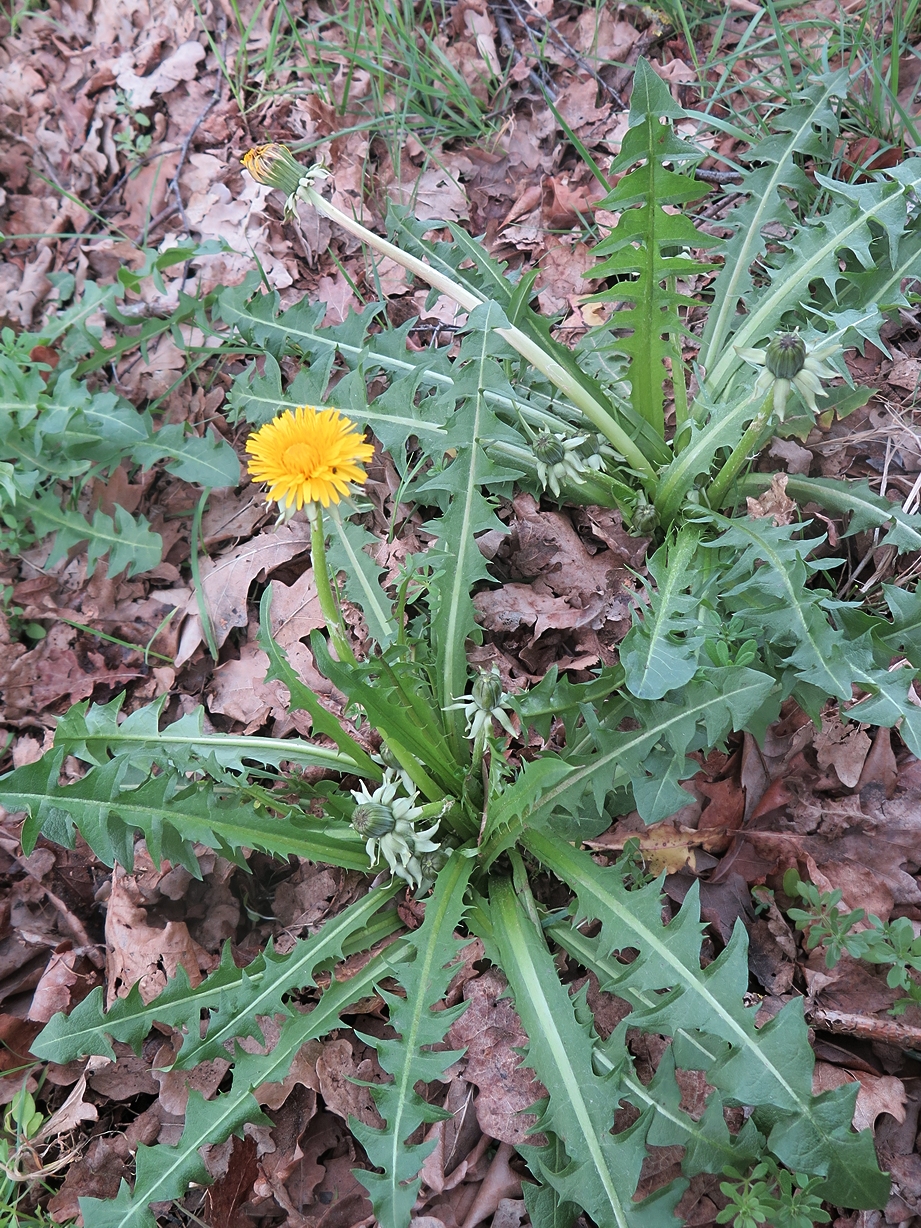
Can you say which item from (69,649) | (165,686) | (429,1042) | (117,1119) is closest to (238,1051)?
(429,1042)

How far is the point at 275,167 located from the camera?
1978mm

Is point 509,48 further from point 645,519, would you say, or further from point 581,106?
point 645,519

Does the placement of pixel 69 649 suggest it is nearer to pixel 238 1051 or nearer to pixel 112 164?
pixel 238 1051

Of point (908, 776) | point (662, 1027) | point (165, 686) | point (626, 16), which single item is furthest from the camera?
point (626, 16)

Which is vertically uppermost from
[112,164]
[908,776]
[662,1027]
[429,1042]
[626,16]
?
[626,16]

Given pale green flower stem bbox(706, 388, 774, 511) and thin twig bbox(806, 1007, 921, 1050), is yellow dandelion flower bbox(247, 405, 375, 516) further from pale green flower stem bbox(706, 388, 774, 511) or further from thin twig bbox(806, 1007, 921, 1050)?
thin twig bbox(806, 1007, 921, 1050)

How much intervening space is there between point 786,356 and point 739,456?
0.36 metres

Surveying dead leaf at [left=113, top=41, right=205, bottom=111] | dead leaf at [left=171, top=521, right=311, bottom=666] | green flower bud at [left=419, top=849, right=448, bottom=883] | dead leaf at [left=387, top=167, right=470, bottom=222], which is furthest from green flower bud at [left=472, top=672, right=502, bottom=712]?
dead leaf at [left=113, top=41, right=205, bottom=111]

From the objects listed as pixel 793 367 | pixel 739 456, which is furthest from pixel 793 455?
pixel 793 367

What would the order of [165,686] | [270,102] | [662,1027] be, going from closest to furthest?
[662,1027] < [165,686] < [270,102]

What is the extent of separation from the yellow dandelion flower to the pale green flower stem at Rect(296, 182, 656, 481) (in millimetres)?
568

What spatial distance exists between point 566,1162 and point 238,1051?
68cm

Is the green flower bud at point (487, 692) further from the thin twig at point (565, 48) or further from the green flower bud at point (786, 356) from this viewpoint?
the thin twig at point (565, 48)

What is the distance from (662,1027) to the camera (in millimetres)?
1418
